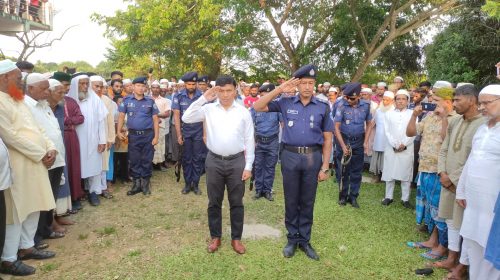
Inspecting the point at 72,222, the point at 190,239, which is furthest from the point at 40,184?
the point at 190,239

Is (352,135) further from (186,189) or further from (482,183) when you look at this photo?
(186,189)

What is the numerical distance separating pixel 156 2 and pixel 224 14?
261cm

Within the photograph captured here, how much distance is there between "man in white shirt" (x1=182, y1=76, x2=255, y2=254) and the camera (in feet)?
13.2

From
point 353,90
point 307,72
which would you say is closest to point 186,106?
point 353,90

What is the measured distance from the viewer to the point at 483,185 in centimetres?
313

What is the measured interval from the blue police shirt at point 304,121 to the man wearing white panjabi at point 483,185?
1439mm

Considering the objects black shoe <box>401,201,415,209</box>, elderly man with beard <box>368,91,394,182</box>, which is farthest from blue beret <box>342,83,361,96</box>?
black shoe <box>401,201,415,209</box>

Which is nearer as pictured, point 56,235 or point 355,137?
point 56,235

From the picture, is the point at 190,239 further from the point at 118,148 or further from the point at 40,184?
the point at 118,148

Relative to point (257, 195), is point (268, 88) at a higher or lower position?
higher

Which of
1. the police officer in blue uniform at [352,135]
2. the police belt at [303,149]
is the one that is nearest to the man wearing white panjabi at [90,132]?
the police belt at [303,149]

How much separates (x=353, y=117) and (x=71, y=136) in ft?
14.1

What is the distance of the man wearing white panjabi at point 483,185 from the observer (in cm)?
309

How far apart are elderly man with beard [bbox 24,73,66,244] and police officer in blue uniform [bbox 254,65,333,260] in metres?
2.42
